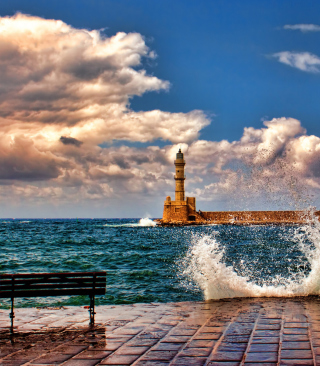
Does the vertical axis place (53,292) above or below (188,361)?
above

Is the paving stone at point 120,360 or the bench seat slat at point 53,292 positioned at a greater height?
the bench seat slat at point 53,292

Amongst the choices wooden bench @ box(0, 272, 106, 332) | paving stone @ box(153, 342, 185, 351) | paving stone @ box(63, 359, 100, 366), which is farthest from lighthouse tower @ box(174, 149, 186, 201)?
paving stone @ box(63, 359, 100, 366)

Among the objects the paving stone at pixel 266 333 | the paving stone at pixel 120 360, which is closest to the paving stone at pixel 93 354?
the paving stone at pixel 120 360

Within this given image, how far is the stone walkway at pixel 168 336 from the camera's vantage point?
4445 mm

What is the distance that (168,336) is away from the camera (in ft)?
17.9

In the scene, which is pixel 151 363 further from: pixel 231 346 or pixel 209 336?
pixel 209 336

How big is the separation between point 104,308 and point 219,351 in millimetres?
3639

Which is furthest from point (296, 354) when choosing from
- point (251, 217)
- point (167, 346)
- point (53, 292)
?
point (251, 217)

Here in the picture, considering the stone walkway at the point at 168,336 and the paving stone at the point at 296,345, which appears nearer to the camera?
the stone walkway at the point at 168,336

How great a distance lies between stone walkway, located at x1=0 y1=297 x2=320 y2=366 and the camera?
4445 mm

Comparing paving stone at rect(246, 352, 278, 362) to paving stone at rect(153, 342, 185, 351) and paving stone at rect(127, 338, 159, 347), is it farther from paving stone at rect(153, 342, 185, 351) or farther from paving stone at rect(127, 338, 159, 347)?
paving stone at rect(127, 338, 159, 347)

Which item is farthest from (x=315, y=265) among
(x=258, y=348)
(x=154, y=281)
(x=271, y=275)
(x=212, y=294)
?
(x=258, y=348)

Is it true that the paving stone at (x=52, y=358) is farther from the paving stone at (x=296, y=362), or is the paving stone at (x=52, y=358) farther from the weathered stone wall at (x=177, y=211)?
the weathered stone wall at (x=177, y=211)

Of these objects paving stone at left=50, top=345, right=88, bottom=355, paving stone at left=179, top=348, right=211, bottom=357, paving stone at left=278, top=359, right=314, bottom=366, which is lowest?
paving stone at left=50, top=345, right=88, bottom=355
